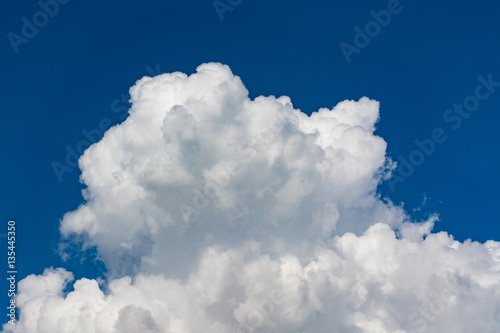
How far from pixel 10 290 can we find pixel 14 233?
24.7 m

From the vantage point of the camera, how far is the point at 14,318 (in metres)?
126

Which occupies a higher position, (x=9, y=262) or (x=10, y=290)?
(x=9, y=262)

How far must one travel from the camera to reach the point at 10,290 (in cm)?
12619

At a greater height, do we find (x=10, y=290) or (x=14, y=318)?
(x=10, y=290)

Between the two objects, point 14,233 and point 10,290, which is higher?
point 14,233

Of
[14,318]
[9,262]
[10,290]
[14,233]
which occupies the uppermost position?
[14,233]

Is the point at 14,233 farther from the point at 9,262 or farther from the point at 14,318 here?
the point at 14,318

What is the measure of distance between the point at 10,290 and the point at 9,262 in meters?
12.1

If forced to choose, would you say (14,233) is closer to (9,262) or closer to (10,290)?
(9,262)

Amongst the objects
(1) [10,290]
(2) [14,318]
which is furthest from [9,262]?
(2) [14,318]

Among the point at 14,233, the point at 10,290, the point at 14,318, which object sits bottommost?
the point at 14,318

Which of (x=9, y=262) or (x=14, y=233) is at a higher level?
(x=14, y=233)

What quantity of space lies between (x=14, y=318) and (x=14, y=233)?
3608cm

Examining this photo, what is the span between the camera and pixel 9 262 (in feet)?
411
